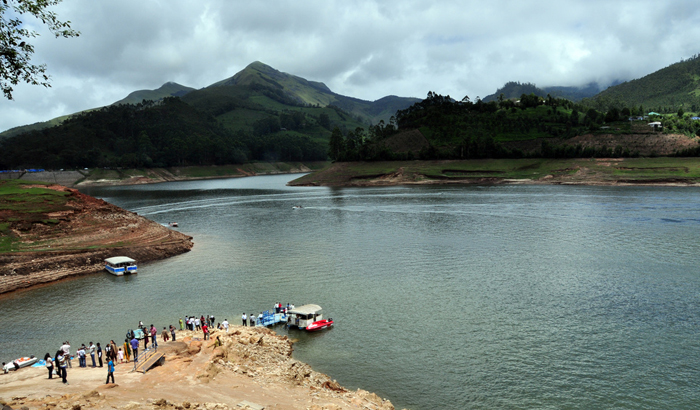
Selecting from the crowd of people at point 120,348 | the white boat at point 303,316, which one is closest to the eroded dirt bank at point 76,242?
the crowd of people at point 120,348

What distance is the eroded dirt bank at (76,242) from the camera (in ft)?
183

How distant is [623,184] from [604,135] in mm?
44222

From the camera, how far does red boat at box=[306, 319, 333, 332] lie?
3834 cm

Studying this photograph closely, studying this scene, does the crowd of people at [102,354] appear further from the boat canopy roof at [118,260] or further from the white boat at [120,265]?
the boat canopy roof at [118,260]

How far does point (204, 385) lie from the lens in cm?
2538

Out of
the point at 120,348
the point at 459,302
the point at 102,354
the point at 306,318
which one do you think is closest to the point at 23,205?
the point at 102,354

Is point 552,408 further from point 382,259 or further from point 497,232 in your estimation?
point 497,232

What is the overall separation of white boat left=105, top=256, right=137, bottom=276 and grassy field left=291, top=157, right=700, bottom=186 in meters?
138

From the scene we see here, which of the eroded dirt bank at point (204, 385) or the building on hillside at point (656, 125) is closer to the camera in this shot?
the eroded dirt bank at point (204, 385)

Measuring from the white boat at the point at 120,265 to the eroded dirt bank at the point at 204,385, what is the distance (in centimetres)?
2911

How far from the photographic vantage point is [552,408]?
25656 mm

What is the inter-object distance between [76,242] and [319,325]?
4903 centimetres

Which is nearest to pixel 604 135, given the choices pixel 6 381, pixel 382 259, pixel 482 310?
pixel 382 259

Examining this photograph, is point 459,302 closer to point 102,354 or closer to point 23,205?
point 102,354
